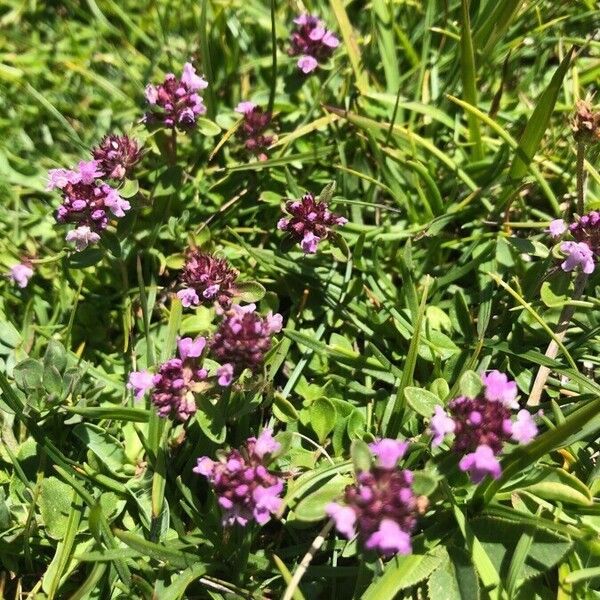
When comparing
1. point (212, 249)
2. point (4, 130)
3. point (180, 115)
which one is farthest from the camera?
point (4, 130)

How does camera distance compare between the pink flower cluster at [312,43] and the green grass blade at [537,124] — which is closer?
the green grass blade at [537,124]

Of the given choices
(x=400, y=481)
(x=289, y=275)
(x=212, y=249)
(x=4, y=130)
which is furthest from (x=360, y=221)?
(x=4, y=130)

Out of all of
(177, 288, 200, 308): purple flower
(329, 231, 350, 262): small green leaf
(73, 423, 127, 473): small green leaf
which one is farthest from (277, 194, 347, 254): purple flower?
(73, 423, 127, 473): small green leaf

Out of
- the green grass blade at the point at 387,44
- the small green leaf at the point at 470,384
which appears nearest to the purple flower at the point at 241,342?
the small green leaf at the point at 470,384

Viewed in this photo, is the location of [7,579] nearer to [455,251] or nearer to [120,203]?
[120,203]

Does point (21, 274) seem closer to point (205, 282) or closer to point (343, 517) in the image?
point (205, 282)

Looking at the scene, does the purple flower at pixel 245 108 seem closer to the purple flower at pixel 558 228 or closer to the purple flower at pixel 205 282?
the purple flower at pixel 205 282
